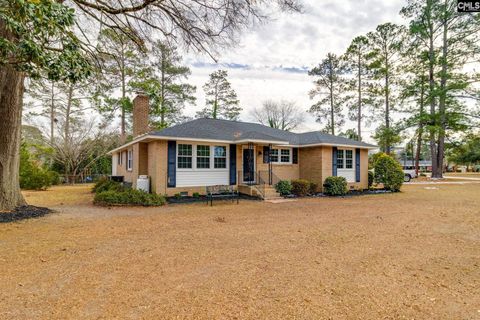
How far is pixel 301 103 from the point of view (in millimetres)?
38688

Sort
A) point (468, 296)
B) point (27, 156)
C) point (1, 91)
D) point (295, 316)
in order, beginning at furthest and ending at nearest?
1. point (27, 156)
2. point (1, 91)
3. point (468, 296)
4. point (295, 316)

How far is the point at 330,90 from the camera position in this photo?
30.9m

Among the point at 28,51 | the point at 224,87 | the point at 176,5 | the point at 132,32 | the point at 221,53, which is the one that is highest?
the point at 224,87

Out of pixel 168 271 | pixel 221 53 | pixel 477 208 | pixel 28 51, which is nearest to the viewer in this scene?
pixel 168 271

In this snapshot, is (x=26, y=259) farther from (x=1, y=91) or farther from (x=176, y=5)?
(x=176, y=5)

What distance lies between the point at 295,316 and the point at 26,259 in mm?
4664

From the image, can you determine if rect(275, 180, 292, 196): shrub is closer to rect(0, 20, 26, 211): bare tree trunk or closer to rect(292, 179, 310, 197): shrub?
rect(292, 179, 310, 197): shrub

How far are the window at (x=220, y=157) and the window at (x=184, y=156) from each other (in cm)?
139

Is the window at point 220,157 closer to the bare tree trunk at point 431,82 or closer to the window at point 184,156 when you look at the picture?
the window at point 184,156

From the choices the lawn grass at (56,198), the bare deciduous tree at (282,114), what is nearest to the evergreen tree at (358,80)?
the bare deciduous tree at (282,114)

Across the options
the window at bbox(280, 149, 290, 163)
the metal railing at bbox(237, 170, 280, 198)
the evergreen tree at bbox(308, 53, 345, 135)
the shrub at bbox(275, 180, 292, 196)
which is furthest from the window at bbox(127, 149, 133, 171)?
the evergreen tree at bbox(308, 53, 345, 135)

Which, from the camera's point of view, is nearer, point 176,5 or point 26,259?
point 26,259

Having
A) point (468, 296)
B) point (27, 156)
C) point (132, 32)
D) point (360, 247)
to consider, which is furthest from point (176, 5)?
point (27, 156)

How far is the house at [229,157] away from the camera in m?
12.1
